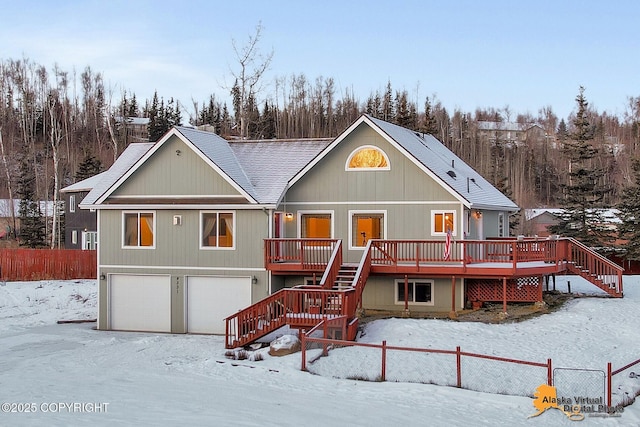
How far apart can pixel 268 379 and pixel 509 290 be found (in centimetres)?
1100

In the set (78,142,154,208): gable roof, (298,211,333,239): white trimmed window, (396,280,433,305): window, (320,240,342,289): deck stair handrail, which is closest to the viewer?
(320,240,342,289): deck stair handrail

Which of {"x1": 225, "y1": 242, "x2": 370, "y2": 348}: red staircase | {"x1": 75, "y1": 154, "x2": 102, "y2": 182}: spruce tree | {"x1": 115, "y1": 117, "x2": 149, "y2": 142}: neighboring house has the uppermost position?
{"x1": 115, "y1": 117, "x2": 149, "y2": 142}: neighboring house

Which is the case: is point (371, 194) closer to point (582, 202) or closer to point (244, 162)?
point (244, 162)

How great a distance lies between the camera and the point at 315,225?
26031 mm

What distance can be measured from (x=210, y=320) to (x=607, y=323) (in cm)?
1343

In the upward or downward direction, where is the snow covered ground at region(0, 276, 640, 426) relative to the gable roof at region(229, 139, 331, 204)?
downward

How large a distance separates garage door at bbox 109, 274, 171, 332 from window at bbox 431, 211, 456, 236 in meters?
9.93

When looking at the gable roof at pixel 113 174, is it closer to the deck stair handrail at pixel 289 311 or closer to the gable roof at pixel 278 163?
the gable roof at pixel 278 163

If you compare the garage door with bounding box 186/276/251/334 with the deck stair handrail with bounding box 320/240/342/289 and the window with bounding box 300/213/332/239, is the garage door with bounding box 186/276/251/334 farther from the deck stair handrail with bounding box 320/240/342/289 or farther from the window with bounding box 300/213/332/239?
the deck stair handrail with bounding box 320/240/342/289

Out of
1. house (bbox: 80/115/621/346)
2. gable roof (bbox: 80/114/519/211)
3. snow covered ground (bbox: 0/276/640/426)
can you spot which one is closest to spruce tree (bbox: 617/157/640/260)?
gable roof (bbox: 80/114/519/211)

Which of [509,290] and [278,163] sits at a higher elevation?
[278,163]

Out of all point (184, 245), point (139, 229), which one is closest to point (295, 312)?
point (184, 245)

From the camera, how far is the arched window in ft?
82.4

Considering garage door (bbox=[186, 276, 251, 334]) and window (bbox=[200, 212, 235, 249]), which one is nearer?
garage door (bbox=[186, 276, 251, 334])
